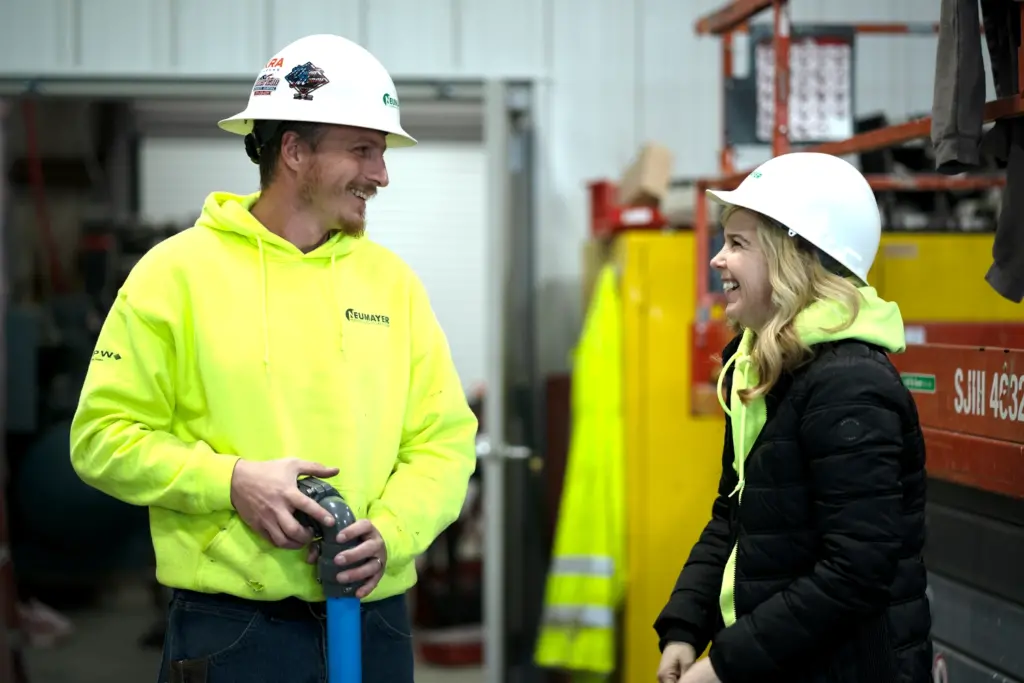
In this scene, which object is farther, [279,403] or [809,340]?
[279,403]

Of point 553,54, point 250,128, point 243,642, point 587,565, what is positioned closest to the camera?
point 243,642

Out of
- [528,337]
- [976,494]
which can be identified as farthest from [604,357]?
[976,494]

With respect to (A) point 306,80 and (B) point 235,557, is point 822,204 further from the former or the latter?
(B) point 235,557

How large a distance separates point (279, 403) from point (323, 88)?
1.79 feet

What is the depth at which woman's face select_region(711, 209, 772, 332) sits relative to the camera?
1810 millimetres

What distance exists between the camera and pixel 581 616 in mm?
3918

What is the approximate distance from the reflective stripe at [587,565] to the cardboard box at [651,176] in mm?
1262

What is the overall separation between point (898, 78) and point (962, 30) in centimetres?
299

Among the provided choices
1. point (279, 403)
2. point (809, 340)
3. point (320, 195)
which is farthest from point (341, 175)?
point (809, 340)

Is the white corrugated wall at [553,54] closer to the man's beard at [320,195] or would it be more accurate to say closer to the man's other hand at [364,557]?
the man's beard at [320,195]

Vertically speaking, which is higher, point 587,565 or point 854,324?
point 854,324

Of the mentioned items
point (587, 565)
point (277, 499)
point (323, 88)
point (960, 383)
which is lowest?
point (587, 565)

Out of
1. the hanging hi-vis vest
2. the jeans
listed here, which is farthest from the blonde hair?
the hanging hi-vis vest

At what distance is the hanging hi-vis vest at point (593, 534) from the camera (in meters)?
3.91
